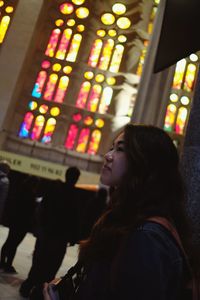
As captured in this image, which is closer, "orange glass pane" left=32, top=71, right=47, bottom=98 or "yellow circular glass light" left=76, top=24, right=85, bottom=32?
"orange glass pane" left=32, top=71, right=47, bottom=98

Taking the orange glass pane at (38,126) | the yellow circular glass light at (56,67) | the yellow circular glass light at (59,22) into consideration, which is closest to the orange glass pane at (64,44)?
the yellow circular glass light at (59,22)

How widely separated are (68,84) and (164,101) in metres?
6.07

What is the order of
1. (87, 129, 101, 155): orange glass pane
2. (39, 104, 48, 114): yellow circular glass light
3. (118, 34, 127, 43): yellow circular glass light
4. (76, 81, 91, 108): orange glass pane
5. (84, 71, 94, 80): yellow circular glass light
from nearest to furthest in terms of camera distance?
(87, 129, 101, 155): orange glass pane
(39, 104, 48, 114): yellow circular glass light
(76, 81, 91, 108): orange glass pane
(84, 71, 94, 80): yellow circular glass light
(118, 34, 127, 43): yellow circular glass light

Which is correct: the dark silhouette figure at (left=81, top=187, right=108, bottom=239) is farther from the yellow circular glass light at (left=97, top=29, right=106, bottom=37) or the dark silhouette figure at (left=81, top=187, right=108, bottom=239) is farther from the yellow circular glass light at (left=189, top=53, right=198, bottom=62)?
the yellow circular glass light at (left=189, top=53, right=198, bottom=62)

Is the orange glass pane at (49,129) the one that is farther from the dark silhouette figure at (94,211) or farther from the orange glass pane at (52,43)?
the dark silhouette figure at (94,211)

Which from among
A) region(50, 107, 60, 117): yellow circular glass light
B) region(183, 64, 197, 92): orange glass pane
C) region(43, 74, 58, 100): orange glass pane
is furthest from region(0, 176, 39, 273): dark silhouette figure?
region(183, 64, 197, 92): orange glass pane

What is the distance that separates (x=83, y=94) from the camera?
1939 cm

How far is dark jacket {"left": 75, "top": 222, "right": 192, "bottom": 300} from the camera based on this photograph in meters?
0.81

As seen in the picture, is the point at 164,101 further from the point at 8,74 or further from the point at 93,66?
the point at 8,74

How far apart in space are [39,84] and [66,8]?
5.15 meters

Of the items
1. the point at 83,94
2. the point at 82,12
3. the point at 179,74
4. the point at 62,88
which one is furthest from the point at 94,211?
the point at 82,12

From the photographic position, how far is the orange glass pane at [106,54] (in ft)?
66.0

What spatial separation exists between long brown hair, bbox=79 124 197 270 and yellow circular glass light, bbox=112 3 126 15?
21.3 meters

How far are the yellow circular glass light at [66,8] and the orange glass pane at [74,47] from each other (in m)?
1.51
